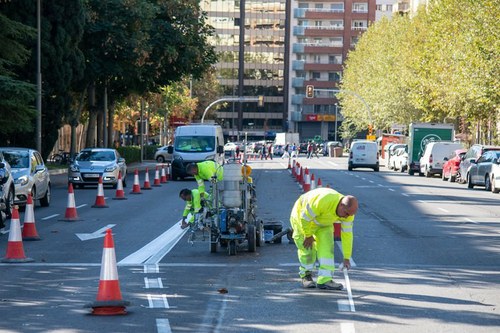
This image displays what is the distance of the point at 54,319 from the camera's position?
1052 centimetres

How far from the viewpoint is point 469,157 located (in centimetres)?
4625

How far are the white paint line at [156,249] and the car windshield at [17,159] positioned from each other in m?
7.56

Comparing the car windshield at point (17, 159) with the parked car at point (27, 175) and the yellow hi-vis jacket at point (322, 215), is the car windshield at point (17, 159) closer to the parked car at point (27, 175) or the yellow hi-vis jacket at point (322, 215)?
the parked car at point (27, 175)

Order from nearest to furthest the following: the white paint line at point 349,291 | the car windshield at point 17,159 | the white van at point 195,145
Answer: the white paint line at point 349,291 → the car windshield at point 17,159 → the white van at point 195,145

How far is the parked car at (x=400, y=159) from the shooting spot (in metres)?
65.5

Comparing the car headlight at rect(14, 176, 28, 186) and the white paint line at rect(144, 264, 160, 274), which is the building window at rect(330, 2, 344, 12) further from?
the white paint line at rect(144, 264, 160, 274)

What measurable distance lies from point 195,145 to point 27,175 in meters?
21.6

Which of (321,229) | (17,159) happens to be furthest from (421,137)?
(321,229)

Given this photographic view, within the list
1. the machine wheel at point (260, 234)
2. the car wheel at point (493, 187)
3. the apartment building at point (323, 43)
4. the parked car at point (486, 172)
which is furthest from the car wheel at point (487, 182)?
the apartment building at point (323, 43)

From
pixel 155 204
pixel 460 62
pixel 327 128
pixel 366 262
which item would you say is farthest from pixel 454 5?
pixel 327 128

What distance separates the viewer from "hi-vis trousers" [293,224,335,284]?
39.9 ft

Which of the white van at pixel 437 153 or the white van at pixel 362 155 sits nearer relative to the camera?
the white van at pixel 437 153

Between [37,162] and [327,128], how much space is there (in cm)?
13175

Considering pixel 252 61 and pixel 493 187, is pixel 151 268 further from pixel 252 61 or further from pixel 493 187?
pixel 252 61
